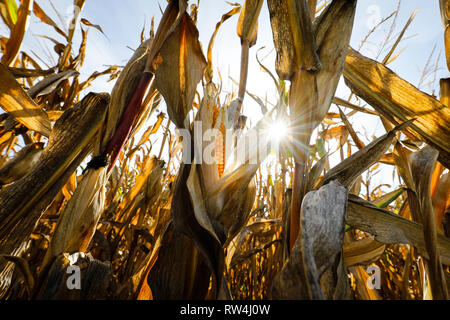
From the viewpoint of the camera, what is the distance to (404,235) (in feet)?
1.30

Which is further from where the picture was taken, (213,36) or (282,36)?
(213,36)

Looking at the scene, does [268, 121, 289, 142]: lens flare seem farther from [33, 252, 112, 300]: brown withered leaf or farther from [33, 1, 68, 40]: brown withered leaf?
[33, 1, 68, 40]: brown withered leaf

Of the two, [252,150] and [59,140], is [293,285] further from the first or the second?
[59,140]

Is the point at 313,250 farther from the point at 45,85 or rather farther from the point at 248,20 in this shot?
the point at 45,85

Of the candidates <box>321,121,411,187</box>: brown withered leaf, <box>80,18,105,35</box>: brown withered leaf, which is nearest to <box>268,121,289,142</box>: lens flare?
<box>321,121,411,187</box>: brown withered leaf

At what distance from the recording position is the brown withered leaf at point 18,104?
0.48 metres

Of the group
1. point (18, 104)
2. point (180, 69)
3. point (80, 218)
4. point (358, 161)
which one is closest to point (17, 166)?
point (18, 104)

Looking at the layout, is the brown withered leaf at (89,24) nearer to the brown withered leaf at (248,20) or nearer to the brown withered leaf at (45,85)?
the brown withered leaf at (45,85)

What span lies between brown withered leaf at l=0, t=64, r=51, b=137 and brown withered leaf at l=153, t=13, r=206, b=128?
1.00ft

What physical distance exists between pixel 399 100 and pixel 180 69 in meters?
0.41

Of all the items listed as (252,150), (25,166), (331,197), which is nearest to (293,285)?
(331,197)

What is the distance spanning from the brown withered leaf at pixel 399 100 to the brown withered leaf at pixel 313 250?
266 millimetres

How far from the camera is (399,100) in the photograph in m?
0.45

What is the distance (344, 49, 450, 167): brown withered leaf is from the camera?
0.42m
